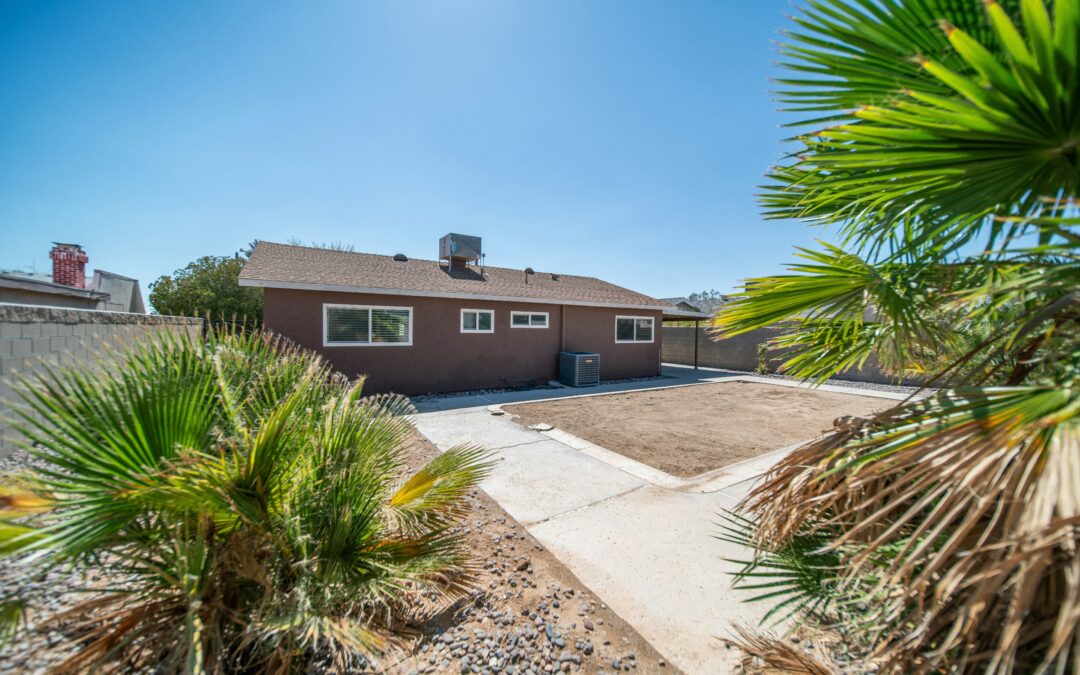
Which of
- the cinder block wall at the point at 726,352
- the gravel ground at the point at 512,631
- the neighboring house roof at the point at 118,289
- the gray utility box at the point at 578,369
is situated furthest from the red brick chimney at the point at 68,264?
the cinder block wall at the point at 726,352

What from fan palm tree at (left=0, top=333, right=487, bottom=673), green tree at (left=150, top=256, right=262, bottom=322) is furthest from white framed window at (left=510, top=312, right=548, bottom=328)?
green tree at (left=150, top=256, right=262, bottom=322)

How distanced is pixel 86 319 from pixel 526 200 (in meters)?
10.7

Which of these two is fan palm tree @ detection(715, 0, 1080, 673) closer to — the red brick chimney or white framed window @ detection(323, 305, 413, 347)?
white framed window @ detection(323, 305, 413, 347)

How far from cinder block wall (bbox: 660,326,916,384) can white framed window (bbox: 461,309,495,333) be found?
9.08 m

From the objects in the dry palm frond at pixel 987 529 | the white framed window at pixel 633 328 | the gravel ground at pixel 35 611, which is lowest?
the gravel ground at pixel 35 611

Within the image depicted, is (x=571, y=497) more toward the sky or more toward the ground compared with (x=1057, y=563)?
more toward the ground

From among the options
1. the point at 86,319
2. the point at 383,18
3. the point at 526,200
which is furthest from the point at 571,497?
the point at 526,200

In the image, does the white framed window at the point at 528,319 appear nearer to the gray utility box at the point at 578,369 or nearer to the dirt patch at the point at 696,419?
the gray utility box at the point at 578,369

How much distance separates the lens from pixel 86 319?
503 centimetres

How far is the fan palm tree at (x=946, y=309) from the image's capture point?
2.78ft

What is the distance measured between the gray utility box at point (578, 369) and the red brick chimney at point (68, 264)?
60.9ft

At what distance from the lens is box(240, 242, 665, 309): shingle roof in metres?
8.99

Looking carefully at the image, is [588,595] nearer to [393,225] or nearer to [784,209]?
[784,209]

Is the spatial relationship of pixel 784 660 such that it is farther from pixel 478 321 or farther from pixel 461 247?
pixel 461 247
